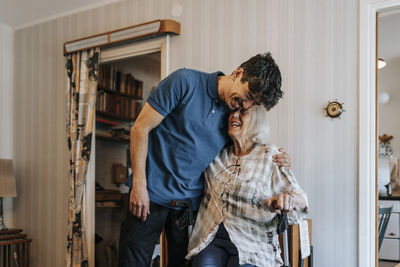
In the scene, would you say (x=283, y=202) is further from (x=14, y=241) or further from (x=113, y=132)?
(x=113, y=132)

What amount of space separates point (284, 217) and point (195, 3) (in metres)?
2.19

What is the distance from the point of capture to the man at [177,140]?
1.90m

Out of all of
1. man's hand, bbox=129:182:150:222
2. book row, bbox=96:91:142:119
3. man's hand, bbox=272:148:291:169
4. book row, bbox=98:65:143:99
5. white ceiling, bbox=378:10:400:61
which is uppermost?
white ceiling, bbox=378:10:400:61

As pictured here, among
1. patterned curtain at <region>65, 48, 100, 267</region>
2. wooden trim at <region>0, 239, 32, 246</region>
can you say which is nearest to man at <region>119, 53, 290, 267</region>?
patterned curtain at <region>65, 48, 100, 267</region>

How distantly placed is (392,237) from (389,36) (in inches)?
107

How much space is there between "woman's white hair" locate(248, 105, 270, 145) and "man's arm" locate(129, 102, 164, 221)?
21.7 inches

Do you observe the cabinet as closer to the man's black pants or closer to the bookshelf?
the bookshelf

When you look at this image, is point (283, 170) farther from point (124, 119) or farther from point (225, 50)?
point (124, 119)

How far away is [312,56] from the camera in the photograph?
2.90 meters

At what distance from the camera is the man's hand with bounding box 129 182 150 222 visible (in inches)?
76.1

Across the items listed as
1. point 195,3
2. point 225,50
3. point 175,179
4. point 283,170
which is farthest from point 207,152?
point 195,3

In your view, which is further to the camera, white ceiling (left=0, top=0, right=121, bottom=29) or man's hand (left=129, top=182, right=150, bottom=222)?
white ceiling (left=0, top=0, right=121, bottom=29)

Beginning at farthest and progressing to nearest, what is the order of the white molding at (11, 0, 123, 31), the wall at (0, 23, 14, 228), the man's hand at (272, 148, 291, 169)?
the wall at (0, 23, 14, 228), the white molding at (11, 0, 123, 31), the man's hand at (272, 148, 291, 169)

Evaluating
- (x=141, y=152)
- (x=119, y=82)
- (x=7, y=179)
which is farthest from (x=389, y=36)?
(x=7, y=179)
